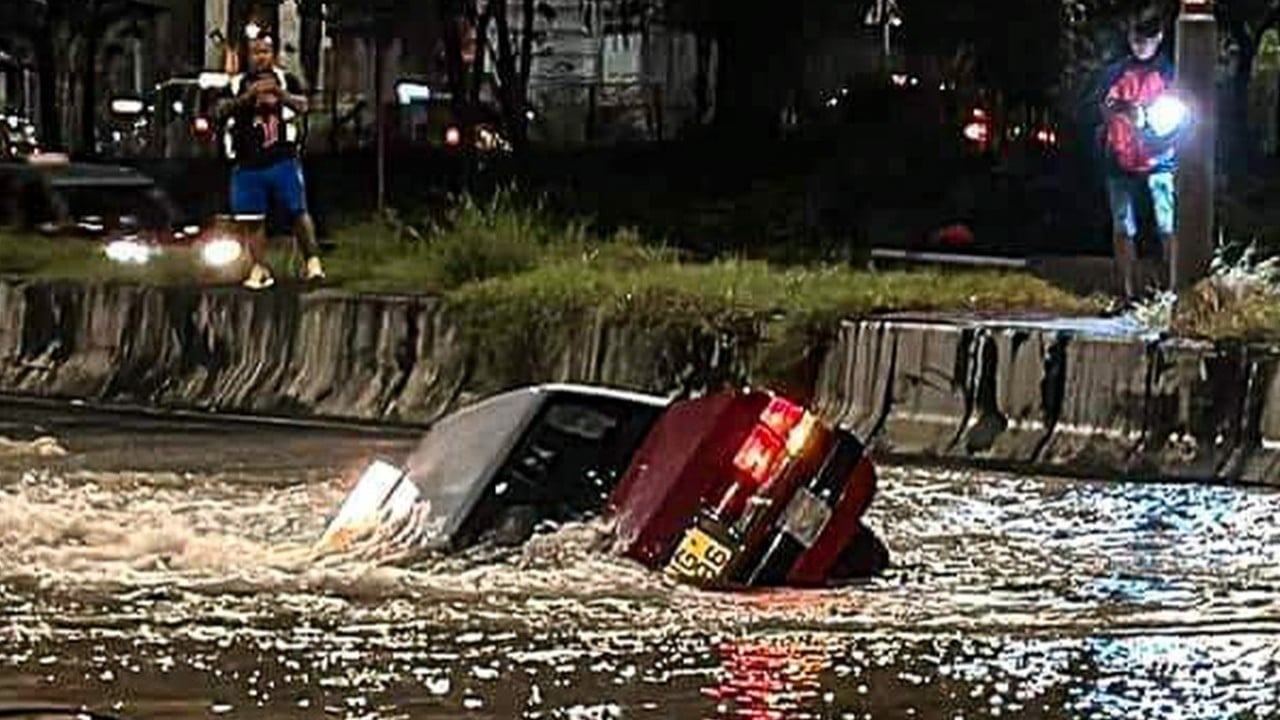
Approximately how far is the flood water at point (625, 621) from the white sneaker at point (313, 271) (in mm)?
5771

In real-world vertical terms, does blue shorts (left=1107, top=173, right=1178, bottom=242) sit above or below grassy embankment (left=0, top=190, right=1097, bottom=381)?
above

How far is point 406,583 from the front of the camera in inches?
417

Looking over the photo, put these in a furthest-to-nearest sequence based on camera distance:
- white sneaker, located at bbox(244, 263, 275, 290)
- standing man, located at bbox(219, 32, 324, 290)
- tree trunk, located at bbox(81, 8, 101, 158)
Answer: tree trunk, located at bbox(81, 8, 101, 158) → standing man, located at bbox(219, 32, 324, 290) → white sneaker, located at bbox(244, 263, 275, 290)

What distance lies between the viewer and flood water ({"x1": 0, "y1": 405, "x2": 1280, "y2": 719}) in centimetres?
879

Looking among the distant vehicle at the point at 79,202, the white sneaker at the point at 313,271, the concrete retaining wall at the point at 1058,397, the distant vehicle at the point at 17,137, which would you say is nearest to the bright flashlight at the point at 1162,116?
the concrete retaining wall at the point at 1058,397

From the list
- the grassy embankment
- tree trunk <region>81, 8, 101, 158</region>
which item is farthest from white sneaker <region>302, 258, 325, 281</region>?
tree trunk <region>81, 8, 101, 158</region>

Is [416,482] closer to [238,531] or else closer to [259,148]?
[238,531]

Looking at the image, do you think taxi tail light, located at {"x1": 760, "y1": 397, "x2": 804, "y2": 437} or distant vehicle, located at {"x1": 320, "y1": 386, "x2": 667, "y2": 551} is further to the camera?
distant vehicle, located at {"x1": 320, "y1": 386, "x2": 667, "y2": 551}

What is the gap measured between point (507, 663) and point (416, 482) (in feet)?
8.22

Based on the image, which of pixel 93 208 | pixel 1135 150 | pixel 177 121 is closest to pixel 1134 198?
pixel 1135 150

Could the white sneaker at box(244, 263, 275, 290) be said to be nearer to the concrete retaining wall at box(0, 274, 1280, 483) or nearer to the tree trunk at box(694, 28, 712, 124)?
the concrete retaining wall at box(0, 274, 1280, 483)

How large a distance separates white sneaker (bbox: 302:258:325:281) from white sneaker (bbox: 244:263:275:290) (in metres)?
0.22

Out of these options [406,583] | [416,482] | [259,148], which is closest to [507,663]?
[406,583]

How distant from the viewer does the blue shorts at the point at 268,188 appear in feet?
64.6
